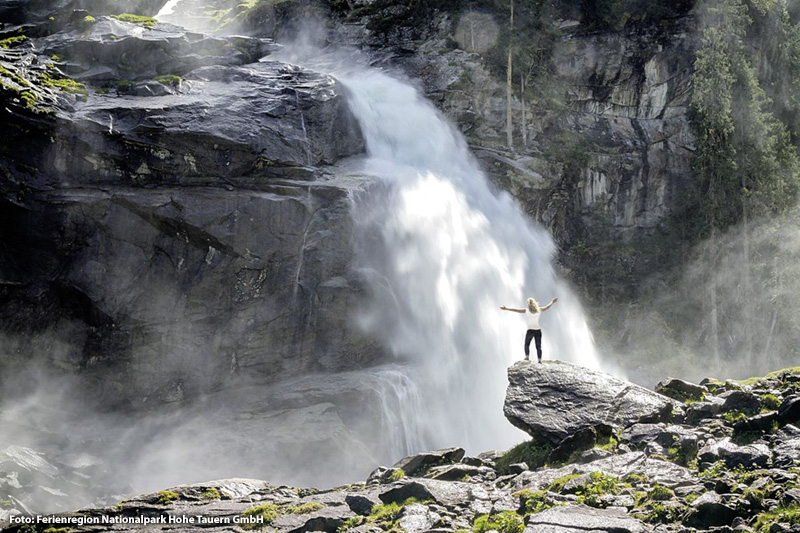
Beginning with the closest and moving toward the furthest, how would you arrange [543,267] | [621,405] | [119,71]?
[621,405] < [119,71] < [543,267]

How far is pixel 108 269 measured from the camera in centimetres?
2172

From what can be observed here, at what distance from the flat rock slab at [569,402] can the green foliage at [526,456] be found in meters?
0.18

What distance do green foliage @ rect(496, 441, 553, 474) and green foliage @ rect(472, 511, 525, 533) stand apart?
2.63 meters

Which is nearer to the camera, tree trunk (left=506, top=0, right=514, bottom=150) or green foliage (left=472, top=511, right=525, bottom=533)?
green foliage (left=472, top=511, right=525, bottom=533)

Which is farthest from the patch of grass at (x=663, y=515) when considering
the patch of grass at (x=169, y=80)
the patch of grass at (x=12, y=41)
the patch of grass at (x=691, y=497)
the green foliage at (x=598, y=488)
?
the patch of grass at (x=12, y=41)

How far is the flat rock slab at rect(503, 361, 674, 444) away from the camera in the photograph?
13.0 m

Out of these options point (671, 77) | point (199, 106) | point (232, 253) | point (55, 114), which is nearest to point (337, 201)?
point (232, 253)

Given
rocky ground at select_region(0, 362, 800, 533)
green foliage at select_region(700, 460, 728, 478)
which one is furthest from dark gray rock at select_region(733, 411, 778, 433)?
green foliage at select_region(700, 460, 728, 478)

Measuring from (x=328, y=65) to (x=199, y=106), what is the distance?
43.7 ft

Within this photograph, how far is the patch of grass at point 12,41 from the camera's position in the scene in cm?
2514

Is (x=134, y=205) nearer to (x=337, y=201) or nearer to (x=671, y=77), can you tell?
(x=337, y=201)

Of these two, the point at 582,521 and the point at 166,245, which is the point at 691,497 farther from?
the point at 166,245

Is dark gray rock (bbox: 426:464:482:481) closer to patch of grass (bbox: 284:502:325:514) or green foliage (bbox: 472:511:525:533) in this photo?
patch of grass (bbox: 284:502:325:514)

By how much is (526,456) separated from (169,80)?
19.2m
